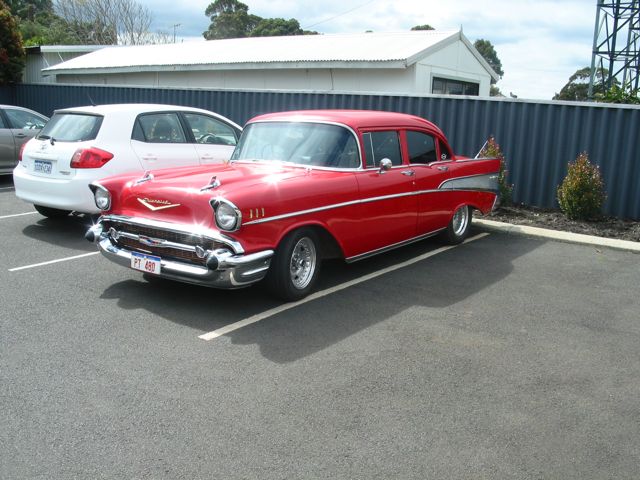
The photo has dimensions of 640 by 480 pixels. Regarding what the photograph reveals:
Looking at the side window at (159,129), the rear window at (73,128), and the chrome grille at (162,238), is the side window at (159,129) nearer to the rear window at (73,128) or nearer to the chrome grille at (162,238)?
the rear window at (73,128)

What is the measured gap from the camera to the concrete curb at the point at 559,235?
835 centimetres

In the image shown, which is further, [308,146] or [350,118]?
[350,118]

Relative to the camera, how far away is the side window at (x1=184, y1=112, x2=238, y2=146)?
364 inches

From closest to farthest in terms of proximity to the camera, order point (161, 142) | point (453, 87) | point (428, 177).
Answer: point (428, 177)
point (161, 142)
point (453, 87)

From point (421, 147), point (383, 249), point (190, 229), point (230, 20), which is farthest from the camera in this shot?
point (230, 20)

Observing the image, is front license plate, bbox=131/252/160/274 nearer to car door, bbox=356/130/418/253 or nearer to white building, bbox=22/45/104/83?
car door, bbox=356/130/418/253

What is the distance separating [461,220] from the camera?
844 centimetres

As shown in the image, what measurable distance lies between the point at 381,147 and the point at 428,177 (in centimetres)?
84

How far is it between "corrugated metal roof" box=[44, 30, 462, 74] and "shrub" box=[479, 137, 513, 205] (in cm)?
461

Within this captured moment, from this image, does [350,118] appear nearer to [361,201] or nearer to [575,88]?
[361,201]

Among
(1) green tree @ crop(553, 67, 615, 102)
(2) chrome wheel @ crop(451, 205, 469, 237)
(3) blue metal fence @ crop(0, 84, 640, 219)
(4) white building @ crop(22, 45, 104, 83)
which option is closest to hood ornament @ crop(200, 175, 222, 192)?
(2) chrome wheel @ crop(451, 205, 469, 237)

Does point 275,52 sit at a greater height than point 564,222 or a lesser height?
greater

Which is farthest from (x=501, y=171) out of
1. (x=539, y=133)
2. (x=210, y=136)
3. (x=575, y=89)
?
(x=575, y=89)

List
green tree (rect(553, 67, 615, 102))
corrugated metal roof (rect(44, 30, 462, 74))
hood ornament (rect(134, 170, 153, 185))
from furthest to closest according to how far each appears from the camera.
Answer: green tree (rect(553, 67, 615, 102))
corrugated metal roof (rect(44, 30, 462, 74))
hood ornament (rect(134, 170, 153, 185))
